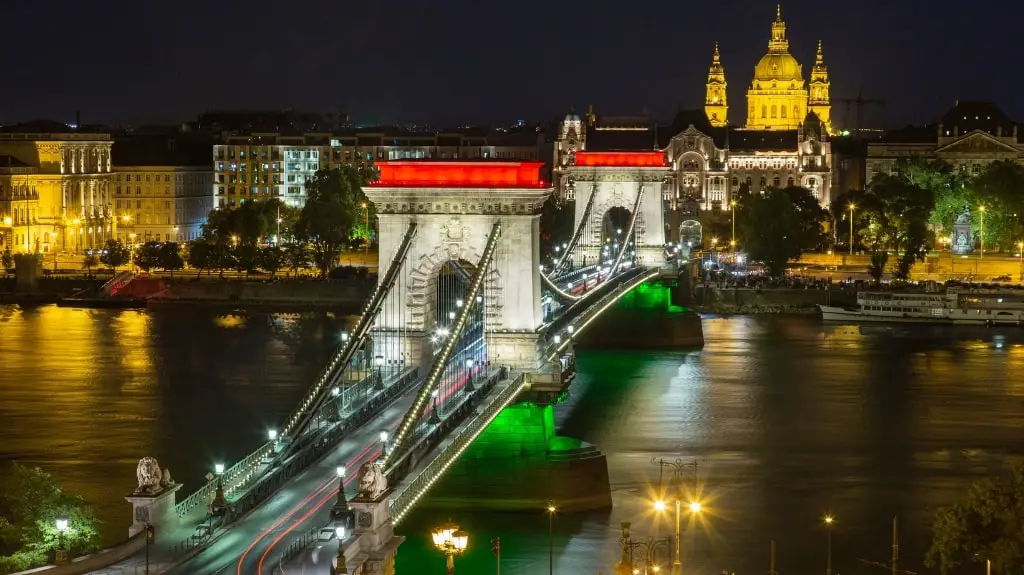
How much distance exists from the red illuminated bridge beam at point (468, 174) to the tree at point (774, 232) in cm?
3728

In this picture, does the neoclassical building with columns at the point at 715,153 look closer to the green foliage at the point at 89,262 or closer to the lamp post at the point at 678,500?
the green foliage at the point at 89,262

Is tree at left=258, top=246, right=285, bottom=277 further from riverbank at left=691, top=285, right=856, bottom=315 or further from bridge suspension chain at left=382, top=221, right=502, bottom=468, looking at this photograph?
bridge suspension chain at left=382, top=221, right=502, bottom=468

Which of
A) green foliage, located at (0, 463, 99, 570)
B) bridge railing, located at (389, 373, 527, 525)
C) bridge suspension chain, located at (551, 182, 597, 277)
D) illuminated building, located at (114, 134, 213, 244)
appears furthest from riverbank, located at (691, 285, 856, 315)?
green foliage, located at (0, 463, 99, 570)

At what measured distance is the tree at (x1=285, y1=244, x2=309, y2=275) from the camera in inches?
2621

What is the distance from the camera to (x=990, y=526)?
19359 mm

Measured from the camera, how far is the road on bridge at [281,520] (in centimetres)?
1850

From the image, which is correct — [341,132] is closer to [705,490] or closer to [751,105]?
[751,105]

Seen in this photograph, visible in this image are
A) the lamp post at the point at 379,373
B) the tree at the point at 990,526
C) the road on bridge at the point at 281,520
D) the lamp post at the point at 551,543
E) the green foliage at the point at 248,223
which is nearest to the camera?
the road on bridge at the point at 281,520

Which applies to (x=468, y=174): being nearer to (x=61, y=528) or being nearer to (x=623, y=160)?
(x=61, y=528)

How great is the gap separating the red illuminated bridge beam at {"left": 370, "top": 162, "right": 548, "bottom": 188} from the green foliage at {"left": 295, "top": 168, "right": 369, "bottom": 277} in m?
37.0

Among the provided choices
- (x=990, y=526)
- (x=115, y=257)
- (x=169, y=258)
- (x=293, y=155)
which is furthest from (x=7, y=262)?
(x=990, y=526)

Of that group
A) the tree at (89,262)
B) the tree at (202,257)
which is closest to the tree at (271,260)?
the tree at (202,257)

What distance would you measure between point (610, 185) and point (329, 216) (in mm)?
19970

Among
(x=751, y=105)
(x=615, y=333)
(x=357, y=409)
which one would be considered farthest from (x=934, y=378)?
(x=751, y=105)
